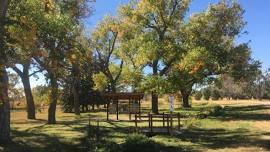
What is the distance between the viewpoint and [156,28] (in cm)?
5475

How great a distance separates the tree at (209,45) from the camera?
49312 millimetres

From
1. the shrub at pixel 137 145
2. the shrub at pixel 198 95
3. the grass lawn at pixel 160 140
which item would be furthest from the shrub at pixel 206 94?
the shrub at pixel 137 145

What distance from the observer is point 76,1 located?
4053 centimetres

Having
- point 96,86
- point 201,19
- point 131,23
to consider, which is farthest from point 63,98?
point 201,19

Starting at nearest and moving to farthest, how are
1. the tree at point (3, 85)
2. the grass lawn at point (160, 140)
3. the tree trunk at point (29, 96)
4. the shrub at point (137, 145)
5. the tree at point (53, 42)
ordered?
the shrub at point (137, 145)
the tree at point (3, 85)
the grass lawn at point (160, 140)
the tree at point (53, 42)
the tree trunk at point (29, 96)

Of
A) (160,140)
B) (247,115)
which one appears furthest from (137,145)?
(247,115)

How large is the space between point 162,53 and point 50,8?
22342mm

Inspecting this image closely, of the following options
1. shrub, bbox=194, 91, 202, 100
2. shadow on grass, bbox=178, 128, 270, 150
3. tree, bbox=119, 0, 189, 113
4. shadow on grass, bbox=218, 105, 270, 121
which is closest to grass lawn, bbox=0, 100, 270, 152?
shadow on grass, bbox=178, 128, 270, 150

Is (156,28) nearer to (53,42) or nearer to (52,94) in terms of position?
(52,94)

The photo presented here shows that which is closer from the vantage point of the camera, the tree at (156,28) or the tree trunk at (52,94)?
the tree trunk at (52,94)

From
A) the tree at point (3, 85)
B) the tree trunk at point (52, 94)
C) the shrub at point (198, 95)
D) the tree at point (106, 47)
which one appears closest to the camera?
the tree at point (3, 85)

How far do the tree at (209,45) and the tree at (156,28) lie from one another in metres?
1.42

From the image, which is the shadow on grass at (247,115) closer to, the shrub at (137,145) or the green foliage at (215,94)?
the shrub at (137,145)

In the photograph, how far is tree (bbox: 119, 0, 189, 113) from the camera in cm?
5144
